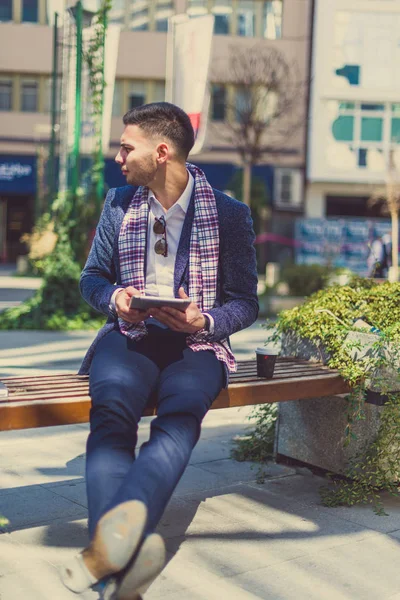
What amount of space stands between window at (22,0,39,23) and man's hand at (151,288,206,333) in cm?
3152

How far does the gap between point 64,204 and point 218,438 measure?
633 centimetres

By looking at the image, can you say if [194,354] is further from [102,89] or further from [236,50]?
[236,50]

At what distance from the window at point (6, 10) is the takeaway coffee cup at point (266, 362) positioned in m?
31.4

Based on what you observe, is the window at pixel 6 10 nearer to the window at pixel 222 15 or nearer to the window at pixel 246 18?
the window at pixel 222 15

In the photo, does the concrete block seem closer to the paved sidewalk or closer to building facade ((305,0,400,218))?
the paved sidewalk

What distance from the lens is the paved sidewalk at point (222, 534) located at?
2900 millimetres

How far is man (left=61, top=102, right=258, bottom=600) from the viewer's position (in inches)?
107

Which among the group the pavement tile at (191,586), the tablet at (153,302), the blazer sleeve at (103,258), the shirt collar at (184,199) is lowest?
the pavement tile at (191,586)

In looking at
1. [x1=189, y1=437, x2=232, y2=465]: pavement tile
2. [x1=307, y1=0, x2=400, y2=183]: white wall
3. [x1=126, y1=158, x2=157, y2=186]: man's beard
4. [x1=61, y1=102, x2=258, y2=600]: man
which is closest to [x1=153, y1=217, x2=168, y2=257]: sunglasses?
[x1=61, y1=102, x2=258, y2=600]: man

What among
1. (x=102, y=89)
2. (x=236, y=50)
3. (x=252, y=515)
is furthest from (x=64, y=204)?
(x=236, y=50)

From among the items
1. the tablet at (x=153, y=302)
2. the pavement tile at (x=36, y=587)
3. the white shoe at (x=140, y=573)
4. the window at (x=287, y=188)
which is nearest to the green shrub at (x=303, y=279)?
the tablet at (x=153, y=302)

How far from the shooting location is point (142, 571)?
7.66 feet

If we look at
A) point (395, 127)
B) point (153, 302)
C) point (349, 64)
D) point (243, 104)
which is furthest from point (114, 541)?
point (395, 127)

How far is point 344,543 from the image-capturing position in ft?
11.0
